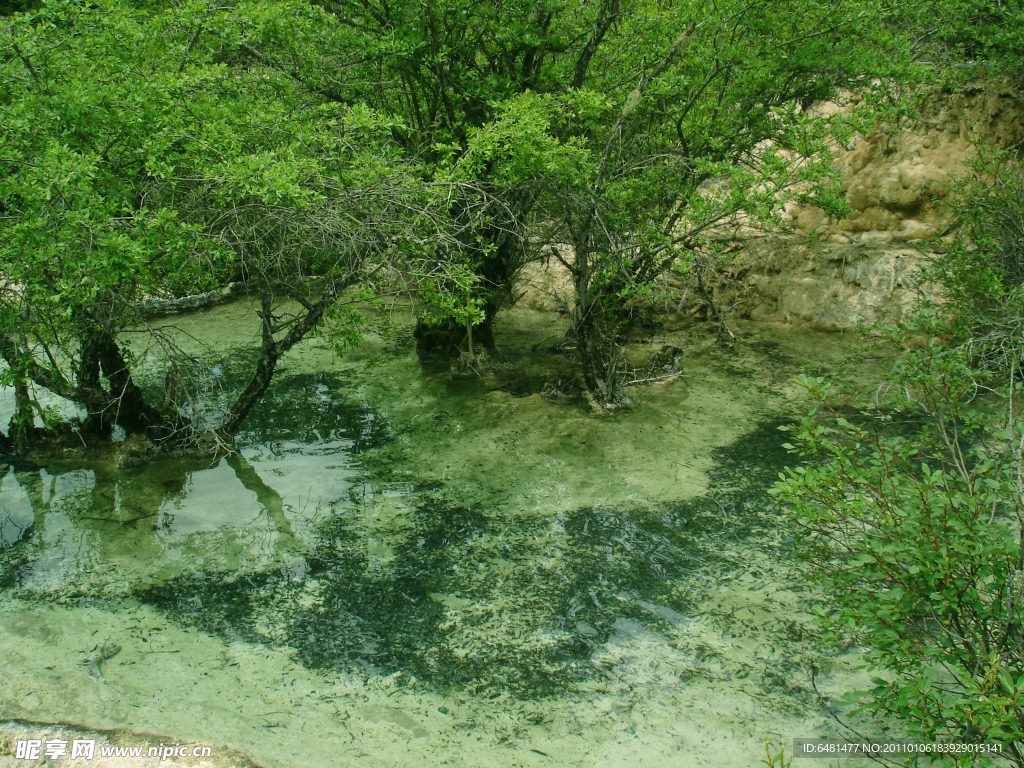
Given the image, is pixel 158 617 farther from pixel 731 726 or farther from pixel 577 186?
pixel 577 186

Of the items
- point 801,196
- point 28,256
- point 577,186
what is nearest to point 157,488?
point 28,256

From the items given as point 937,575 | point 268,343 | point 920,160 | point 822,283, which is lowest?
point 822,283

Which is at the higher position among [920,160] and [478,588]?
[920,160]

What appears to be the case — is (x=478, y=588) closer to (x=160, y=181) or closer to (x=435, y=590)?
(x=435, y=590)

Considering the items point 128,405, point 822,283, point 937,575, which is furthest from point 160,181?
point 822,283

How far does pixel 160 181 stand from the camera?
20.1 feet

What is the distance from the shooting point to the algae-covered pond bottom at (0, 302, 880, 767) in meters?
4.27

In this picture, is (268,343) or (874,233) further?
(874,233)

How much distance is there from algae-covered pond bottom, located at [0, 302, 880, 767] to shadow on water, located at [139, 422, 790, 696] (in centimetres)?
2

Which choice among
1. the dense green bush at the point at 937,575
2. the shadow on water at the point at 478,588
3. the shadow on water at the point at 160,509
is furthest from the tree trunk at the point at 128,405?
the dense green bush at the point at 937,575

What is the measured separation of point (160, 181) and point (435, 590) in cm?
390

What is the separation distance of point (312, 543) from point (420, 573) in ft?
3.57

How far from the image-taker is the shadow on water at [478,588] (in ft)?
16.1

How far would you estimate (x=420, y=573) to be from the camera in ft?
19.2
